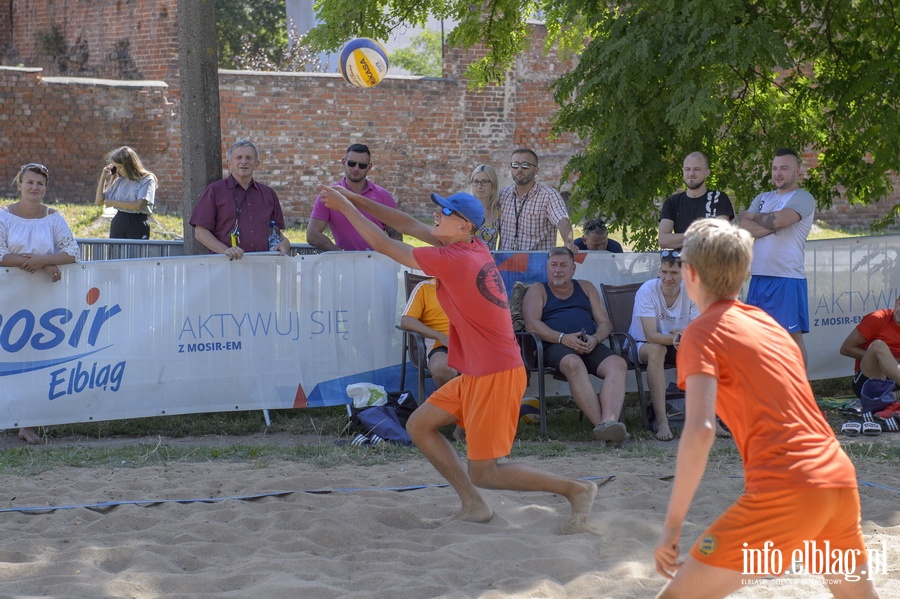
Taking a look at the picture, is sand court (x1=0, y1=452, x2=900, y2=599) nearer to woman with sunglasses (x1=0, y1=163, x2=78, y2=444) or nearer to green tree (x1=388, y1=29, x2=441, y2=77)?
woman with sunglasses (x1=0, y1=163, x2=78, y2=444)

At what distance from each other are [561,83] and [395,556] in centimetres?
621

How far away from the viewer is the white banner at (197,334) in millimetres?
7891

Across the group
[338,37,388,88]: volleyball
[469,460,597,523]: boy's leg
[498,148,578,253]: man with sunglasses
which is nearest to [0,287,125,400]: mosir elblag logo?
[338,37,388,88]: volleyball

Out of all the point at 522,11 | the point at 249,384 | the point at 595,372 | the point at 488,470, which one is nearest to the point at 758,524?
the point at 488,470

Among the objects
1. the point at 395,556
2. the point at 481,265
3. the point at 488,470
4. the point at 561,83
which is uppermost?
the point at 561,83

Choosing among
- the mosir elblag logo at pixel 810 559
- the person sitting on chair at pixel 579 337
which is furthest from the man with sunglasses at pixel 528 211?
the mosir elblag logo at pixel 810 559

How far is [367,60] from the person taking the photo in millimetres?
9891

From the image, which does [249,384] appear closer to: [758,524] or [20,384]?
[20,384]

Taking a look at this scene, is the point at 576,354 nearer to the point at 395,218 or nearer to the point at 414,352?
the point at 414,352

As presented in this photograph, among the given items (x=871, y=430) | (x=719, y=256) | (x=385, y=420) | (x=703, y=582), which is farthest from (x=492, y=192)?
(x=703, y=582)

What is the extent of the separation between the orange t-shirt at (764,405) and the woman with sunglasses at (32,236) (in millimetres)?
6067

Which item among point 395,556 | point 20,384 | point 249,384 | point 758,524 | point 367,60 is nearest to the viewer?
point 758,524

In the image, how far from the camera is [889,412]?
8.36 metres

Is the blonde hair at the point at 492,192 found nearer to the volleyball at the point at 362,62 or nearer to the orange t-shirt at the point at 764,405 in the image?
the volleyball at the point at 362,62
